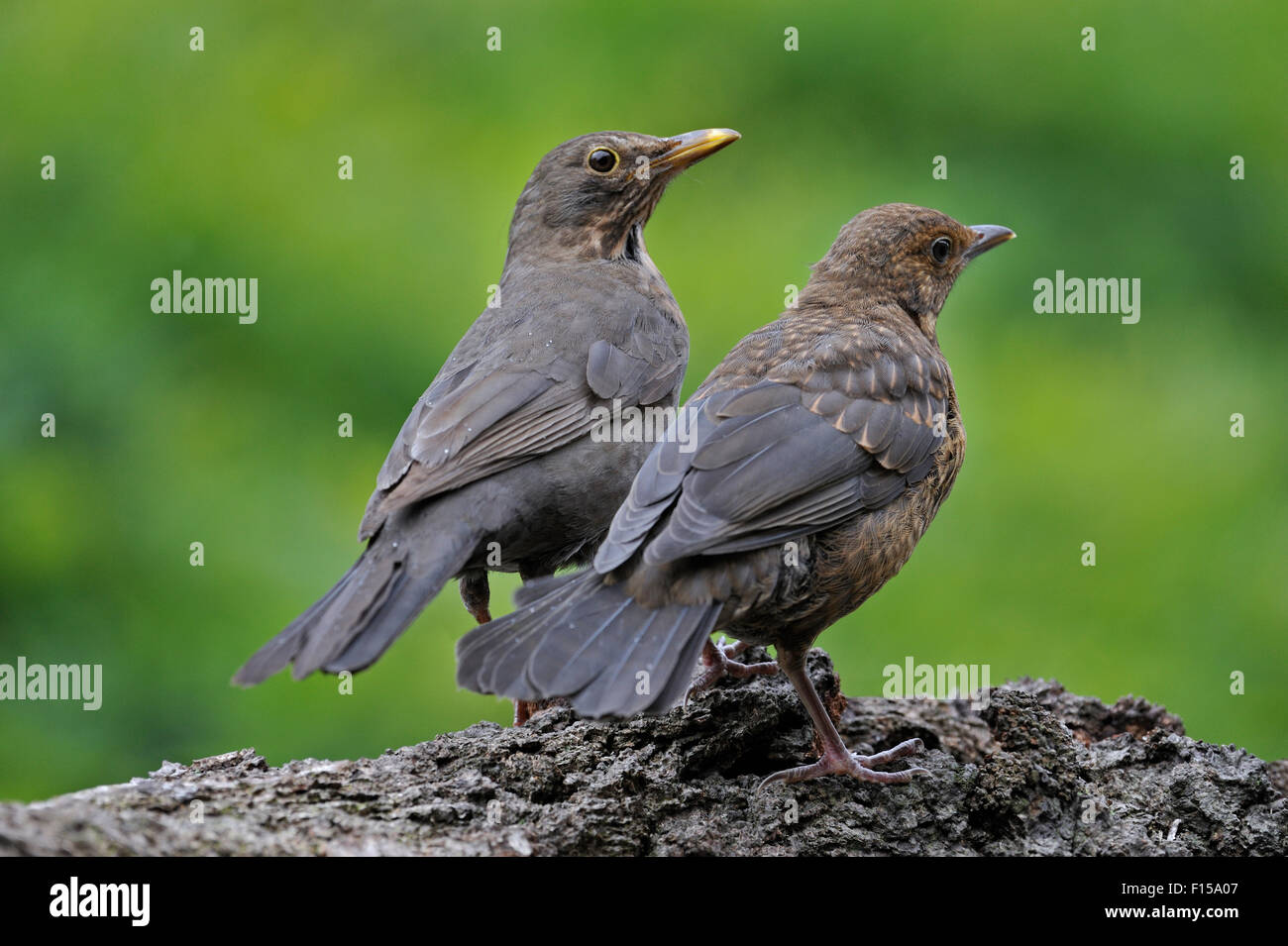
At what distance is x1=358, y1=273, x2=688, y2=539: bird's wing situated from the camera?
477cm

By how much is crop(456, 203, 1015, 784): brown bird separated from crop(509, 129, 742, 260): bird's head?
3.87 ft

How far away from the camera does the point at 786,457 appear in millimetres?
4289

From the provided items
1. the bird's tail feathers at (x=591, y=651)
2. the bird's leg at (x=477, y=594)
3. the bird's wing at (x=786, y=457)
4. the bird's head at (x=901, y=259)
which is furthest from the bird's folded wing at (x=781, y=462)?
the bird's leg at (x=477, y=594)

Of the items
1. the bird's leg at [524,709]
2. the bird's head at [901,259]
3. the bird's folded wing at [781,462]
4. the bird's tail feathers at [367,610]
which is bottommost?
the bird's leg at [524,709]

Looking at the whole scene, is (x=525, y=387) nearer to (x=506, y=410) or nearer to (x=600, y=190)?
(x=506, y=410)

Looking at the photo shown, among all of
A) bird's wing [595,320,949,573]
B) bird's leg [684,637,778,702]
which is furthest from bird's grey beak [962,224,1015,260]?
bird's leg [684,637,778,702]

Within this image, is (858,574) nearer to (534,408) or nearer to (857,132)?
(534,408)

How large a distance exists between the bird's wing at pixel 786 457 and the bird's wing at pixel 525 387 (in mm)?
604

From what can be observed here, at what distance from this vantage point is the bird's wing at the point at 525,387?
15.7 ft

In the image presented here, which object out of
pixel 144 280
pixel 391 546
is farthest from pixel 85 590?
pixel 391 546

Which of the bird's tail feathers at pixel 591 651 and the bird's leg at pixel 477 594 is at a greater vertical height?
the bird's leg at pixel 477 594

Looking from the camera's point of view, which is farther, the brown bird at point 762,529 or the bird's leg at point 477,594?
the bird's leg at point 477,594

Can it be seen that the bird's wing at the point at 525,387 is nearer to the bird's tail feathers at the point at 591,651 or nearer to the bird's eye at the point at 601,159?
the bird's eye at the point at 601,159

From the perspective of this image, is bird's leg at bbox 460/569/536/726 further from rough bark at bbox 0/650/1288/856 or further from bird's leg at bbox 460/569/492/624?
rough bark at bbox 0/650/1288/856
